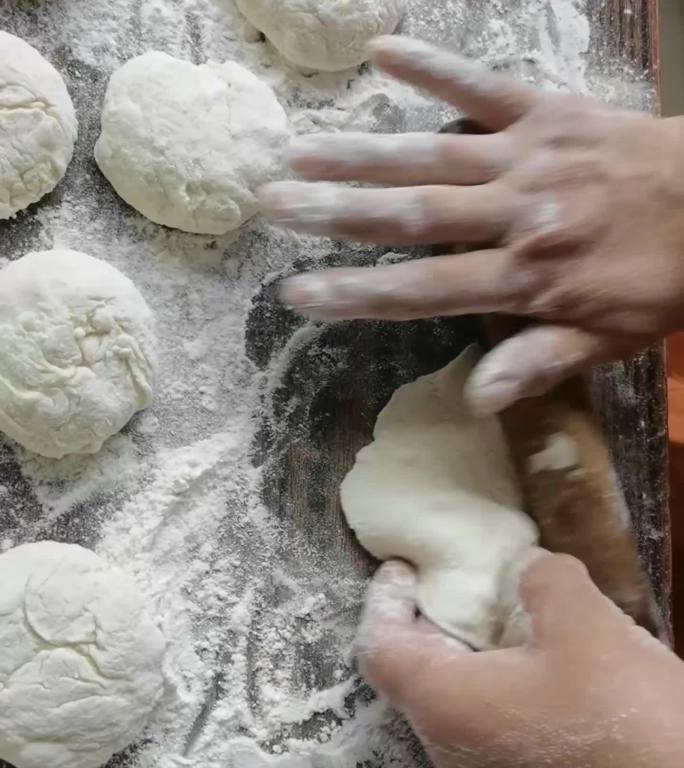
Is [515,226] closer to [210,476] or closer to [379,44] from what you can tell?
[379,44]

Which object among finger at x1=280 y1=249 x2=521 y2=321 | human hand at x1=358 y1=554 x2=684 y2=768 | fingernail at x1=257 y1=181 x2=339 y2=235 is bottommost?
human hand at x1=358 y1=554 x2=684 y2=768

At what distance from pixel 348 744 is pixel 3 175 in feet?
2.41

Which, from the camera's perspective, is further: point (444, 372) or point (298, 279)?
point (444, 372)

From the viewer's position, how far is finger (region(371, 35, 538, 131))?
0.95 m

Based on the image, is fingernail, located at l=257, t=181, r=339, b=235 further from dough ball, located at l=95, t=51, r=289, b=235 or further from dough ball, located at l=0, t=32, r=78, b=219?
dough ball, located at l=0, t=32, r=78, b=219

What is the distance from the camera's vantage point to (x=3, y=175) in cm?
92

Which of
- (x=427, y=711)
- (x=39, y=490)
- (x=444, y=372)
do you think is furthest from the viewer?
(x=444, y=372)

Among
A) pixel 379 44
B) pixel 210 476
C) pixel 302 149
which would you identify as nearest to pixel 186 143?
pixel 302 149

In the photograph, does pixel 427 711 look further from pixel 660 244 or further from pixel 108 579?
Answer: pixel 660 244

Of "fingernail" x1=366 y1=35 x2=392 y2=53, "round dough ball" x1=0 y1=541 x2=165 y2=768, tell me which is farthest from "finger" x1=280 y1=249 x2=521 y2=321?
"round dough ball" x1=0 y1=541 x2=165 y2=768

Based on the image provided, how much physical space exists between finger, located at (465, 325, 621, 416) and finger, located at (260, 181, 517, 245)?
0.12 meters

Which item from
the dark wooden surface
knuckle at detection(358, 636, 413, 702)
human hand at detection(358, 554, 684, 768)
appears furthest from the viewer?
the dark wooden surface

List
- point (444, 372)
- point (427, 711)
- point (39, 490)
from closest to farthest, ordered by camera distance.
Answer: point (427, 711) → point (39, 490) → point (444, 372)

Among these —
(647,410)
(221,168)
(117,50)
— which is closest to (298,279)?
(221,168)
